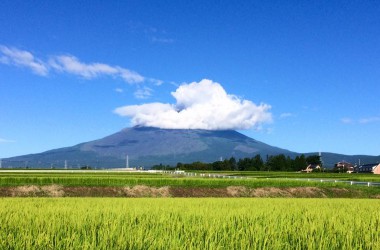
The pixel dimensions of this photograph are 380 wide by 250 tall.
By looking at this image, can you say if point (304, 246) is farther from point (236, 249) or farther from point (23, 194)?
point (23, 194)

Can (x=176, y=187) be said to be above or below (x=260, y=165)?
below

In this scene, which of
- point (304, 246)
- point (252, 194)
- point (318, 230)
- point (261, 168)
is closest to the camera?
point (304, 246)

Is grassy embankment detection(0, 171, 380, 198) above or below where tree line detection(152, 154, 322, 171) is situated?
below

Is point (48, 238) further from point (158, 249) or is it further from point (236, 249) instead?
point (236, 249)

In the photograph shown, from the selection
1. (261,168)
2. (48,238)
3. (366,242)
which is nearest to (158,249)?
(48,238)

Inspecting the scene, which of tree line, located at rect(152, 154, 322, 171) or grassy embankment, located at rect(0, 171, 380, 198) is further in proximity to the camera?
tree line, located at rect(152, 154, 322, 171)

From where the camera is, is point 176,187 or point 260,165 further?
point 260,165

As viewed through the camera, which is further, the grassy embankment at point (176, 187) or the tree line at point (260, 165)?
the tree line at point (260, 165)

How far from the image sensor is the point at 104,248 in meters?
6.73

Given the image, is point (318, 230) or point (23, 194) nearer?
point (318, 230)

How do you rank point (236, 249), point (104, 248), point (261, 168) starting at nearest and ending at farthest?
point (104, 248), point (236, 249), point (261, 168)

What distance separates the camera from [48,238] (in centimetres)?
732

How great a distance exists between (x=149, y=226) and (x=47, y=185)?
A: 45.9 m

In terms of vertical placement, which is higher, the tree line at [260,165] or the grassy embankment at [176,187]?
the tree line at [260,165]
